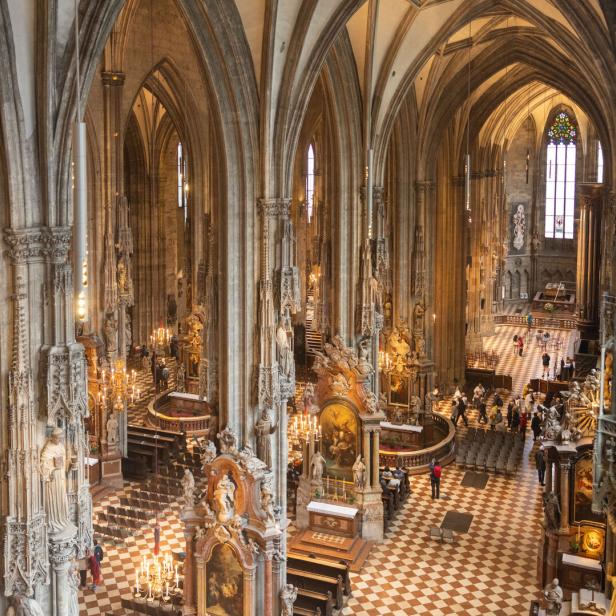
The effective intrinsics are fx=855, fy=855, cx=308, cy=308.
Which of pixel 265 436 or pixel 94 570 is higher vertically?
pixel 265 436

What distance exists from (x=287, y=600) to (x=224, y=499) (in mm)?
2513

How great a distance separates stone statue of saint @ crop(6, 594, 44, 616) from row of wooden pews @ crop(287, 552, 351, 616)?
670 cm

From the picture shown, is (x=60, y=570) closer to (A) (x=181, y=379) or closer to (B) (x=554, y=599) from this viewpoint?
(B) (x=554, y=599)

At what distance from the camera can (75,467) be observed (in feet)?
45.6

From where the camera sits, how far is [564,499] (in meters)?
21.1

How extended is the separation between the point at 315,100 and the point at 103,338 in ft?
49.5

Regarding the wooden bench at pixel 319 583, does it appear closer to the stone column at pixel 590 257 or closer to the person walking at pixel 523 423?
the person walking at pixel 523 423

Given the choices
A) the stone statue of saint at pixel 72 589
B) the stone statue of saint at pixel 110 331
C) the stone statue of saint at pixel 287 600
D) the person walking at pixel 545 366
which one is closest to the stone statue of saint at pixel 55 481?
the stone statue of saint at pixel 72 589

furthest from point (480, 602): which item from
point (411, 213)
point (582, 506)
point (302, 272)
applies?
point (302, 272)

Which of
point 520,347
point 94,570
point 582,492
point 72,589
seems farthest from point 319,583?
point 520,347

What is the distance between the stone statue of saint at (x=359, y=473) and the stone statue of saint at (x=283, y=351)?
6.42 metres

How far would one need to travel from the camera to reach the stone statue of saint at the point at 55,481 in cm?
1336

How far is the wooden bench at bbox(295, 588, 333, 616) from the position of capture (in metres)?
18.6

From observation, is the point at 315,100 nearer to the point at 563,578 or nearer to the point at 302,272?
the point at 302,272
